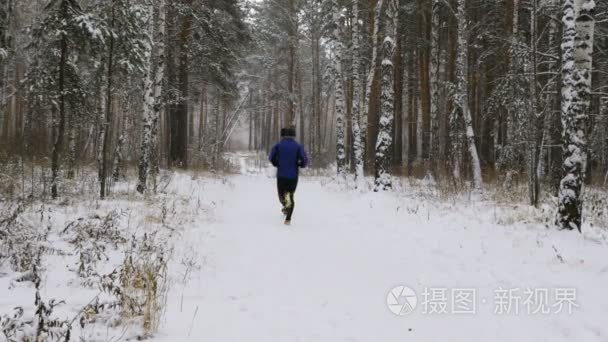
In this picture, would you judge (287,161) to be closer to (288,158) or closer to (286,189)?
(288,158)

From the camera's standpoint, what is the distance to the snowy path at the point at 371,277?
3539 millimetres

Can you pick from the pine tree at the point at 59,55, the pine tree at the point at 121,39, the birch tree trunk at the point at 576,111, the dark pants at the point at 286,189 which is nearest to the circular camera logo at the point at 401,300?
the birch tree trunk at the point at 576,111

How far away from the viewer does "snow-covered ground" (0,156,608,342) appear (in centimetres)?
356

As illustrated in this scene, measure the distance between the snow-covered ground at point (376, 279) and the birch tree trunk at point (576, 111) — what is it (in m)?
0.47

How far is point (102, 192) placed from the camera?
9.16m

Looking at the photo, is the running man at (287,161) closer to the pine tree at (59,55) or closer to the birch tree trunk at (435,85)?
the pine tree at (59,55)

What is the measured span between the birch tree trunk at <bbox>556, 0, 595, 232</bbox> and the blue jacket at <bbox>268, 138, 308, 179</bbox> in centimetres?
498

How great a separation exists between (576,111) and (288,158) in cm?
542

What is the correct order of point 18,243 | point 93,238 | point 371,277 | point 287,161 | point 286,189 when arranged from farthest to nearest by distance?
point 287,161
point 286,189
point 93,238
point 371,277
point 18,243

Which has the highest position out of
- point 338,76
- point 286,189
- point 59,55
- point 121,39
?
point 338,76

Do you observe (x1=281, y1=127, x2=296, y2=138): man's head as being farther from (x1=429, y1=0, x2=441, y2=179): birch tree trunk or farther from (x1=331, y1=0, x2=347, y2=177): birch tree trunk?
(x1=331, y1=0, x2=347, y2=177): birch tree trunk

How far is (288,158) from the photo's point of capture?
364 inches
